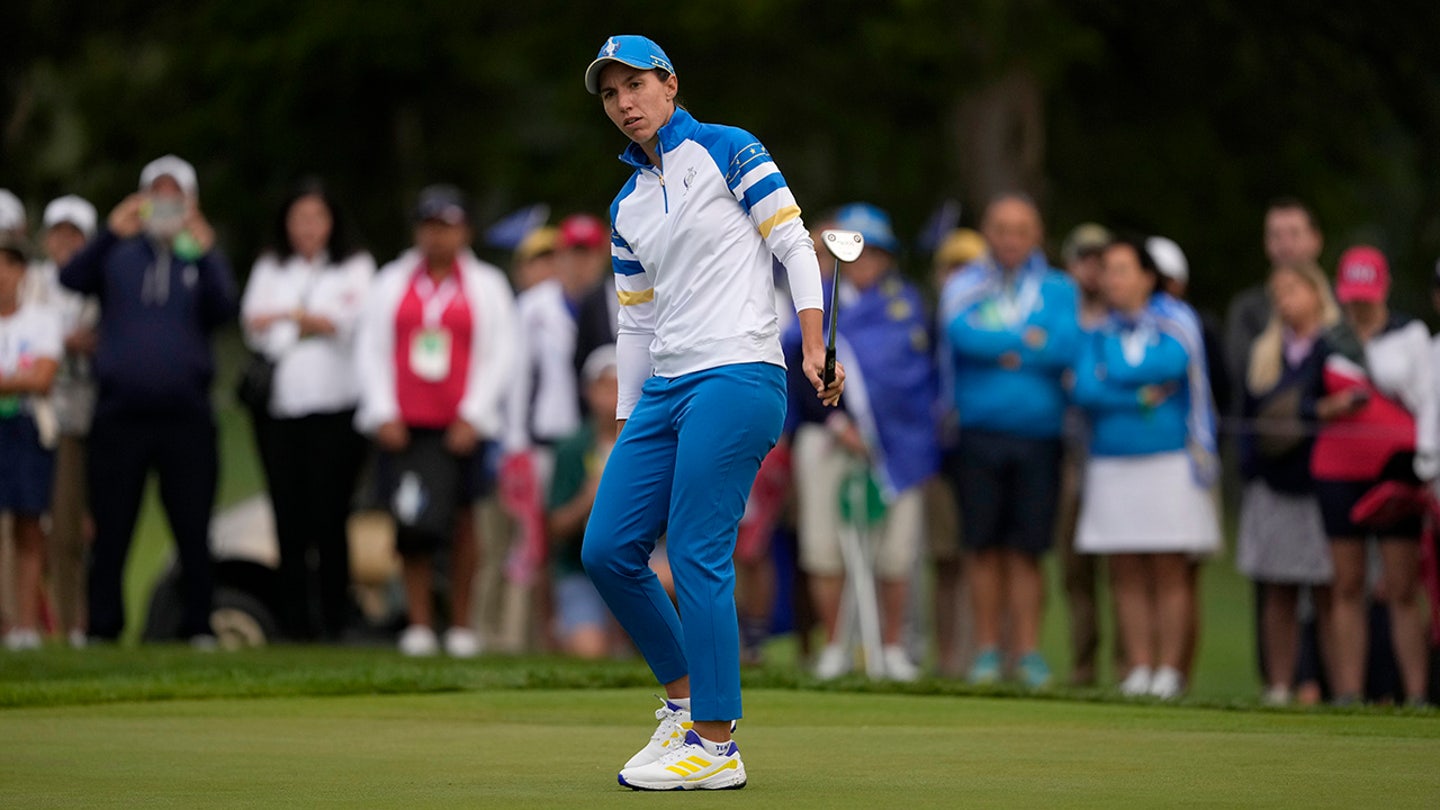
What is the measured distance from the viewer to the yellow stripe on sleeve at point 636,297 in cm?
723

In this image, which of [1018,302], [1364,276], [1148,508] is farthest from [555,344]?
[1364,276]

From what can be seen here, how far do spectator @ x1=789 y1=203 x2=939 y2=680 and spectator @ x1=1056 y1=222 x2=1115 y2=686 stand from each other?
776 millimetres

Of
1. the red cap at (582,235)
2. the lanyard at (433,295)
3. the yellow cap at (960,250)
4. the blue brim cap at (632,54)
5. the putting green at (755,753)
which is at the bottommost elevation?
the putting green at (755,753)

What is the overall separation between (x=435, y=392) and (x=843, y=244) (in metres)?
6.14

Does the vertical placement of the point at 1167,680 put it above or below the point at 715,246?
below

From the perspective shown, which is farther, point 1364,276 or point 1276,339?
point 1276,339

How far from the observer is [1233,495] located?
27.2 metres

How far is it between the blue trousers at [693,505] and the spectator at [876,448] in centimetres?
535

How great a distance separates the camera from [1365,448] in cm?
1127

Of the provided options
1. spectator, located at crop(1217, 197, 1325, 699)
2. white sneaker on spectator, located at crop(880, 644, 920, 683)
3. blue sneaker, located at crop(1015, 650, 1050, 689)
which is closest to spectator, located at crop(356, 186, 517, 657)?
white sneaker on spectator, located at crop(880, 644, 920, 683)

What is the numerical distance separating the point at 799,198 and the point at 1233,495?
6.14 m

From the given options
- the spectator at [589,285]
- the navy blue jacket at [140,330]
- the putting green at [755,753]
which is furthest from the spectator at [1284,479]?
the navy blue jacket at [140,330]

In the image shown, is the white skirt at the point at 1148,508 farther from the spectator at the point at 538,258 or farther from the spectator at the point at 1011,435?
the spectator at the point at 538,258

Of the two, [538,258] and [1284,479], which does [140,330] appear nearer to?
[538,258]
